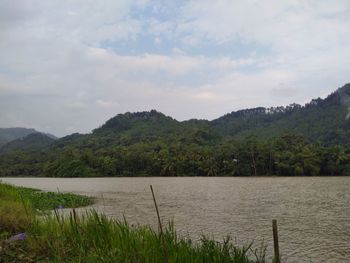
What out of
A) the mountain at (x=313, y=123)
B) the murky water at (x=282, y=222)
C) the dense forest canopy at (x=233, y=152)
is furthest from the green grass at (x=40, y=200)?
the mountain at (x=313, y=123)

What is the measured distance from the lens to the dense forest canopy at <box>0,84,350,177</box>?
85000 mm

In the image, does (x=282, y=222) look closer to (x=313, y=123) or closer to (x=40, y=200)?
(x=40, y=200)

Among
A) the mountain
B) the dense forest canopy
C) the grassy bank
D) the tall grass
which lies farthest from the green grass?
the mountain

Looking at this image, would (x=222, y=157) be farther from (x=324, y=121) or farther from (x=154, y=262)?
(x=154, y=262)

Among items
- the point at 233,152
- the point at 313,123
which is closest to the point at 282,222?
the point at 233,152

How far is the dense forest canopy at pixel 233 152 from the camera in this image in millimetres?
85000

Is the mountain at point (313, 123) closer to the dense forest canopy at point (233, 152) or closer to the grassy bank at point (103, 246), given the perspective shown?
the dense forest canopy at point (233, 152)

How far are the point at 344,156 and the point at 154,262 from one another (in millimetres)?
79911

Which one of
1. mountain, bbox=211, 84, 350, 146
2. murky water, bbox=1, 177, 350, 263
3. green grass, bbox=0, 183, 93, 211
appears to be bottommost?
murky water, bbox=1, 177, 350, 263

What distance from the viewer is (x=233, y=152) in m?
96.5

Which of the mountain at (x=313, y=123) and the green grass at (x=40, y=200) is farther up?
the mountain at (x=313, y=123)

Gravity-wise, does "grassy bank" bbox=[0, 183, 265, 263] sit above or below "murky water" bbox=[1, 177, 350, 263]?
above

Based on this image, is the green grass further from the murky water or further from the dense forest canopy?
the dense forest canopy

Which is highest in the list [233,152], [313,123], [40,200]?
[313,123]
